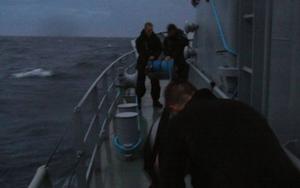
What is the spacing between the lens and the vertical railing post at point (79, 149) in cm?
493

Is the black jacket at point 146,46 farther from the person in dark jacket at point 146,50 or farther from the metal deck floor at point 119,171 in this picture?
the metal deck floor at point 119,171

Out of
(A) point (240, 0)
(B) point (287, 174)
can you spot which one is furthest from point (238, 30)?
(B) point (287, 174)

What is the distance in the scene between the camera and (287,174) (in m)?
2.47

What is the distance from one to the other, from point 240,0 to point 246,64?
0.74m

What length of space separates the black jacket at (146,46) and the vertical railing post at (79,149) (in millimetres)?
4814

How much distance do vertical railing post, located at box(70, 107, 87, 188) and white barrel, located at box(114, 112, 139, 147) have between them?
1712 millimetres

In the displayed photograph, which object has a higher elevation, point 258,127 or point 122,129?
point 258,127

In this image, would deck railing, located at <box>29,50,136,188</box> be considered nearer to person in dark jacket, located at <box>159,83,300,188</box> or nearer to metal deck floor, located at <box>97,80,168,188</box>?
metal deck floor, located at <box>97,80,168,188</box>

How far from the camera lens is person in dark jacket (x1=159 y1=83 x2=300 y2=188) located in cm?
245

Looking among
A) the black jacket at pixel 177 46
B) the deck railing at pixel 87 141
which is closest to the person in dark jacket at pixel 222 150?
the deck railing at pixel 87 141

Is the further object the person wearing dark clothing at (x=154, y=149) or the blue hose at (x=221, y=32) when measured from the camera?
the blue hose at (x=221, y=32)

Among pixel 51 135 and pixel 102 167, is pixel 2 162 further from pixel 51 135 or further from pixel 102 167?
pixel 102 167

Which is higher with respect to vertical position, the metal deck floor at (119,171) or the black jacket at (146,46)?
the black jacket at (146,46)

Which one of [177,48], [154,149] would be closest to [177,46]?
[177,48]
